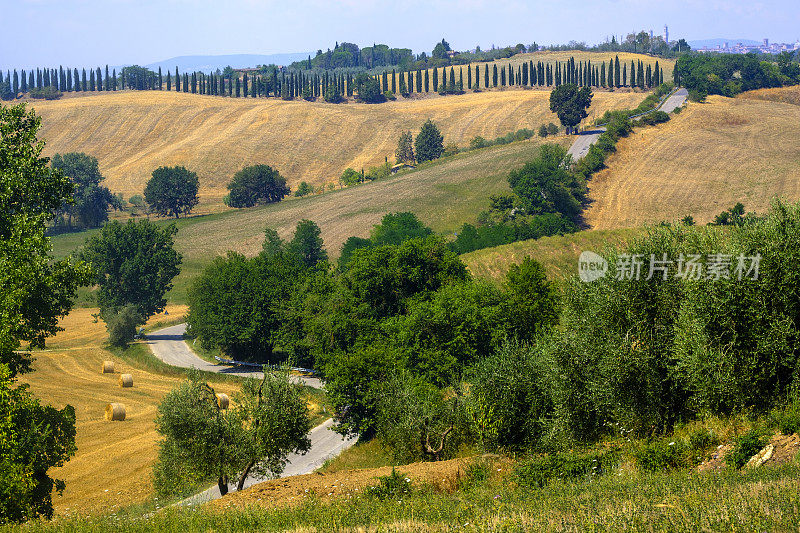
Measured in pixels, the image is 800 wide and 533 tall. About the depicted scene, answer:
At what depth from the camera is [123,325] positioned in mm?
87938

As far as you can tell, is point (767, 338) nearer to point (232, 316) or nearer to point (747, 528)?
point (747, 528)

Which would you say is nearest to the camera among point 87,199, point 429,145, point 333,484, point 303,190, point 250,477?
point 333,484

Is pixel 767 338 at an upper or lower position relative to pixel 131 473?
upper

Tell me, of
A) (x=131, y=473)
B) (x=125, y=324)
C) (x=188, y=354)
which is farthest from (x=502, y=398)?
(x=125, y=324)

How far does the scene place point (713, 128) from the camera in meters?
161

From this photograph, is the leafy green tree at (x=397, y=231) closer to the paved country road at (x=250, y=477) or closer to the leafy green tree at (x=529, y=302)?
the paved country road at (x=250, y=477)

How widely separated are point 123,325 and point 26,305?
56701 mm

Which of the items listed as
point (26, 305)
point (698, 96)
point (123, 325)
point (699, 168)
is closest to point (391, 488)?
point (26, 305)

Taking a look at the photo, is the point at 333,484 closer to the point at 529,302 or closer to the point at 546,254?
the point at 529,302

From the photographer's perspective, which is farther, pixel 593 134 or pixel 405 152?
pixel 405 152

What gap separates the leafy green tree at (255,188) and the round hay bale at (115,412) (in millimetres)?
108495

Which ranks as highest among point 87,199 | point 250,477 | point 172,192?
point 172,192

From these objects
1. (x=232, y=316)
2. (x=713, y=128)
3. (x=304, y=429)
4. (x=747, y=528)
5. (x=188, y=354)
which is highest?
(x=713, y=128)

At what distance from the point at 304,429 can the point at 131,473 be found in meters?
19.1
